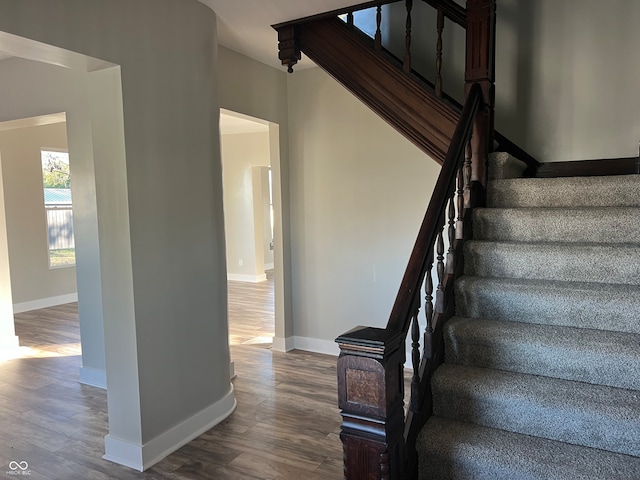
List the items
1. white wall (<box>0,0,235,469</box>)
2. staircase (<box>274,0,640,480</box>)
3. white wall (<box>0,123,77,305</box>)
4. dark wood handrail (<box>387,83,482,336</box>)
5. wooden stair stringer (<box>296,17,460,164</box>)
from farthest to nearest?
white wall (<box>0,123,77,305</box>) → wooden stair stringer (<box>296,17,460,164</box>) → white wall (<box>0,0,235,469</box>) → dark wood handrail (<box>387,83,482,336</box>) → staircase (<box>274,0,640,480</box>)

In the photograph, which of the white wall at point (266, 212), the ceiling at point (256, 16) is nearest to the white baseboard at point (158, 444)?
the ceiling at point (256, 16)

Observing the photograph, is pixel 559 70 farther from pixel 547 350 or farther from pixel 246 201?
pixel 246 201

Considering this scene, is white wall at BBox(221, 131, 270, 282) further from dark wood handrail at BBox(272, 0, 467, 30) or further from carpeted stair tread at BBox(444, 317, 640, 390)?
carpeted stair tread at BBox(444, 317, 640, 390)

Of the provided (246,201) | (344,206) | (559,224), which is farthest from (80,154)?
(246,201)

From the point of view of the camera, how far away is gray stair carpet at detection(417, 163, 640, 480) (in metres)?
1.67

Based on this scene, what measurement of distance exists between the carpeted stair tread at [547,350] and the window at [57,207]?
22.1 feet

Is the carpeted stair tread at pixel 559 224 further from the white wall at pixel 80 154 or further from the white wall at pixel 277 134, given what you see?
the white wall at pixel 80 154

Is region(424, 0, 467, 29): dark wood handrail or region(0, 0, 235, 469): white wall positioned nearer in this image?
region(0, 0, 235, 469): white wall

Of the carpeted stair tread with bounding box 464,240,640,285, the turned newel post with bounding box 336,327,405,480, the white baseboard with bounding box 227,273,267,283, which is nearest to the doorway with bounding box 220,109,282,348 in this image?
the white baseboard with bounding box 227,273,267,283

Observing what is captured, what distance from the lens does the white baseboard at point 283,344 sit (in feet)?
15.0

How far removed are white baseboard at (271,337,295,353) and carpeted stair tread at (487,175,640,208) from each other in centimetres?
259

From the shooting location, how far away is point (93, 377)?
12.7 feet

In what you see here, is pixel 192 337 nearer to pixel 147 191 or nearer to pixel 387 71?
pixel 147 191

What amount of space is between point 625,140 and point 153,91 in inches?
125
